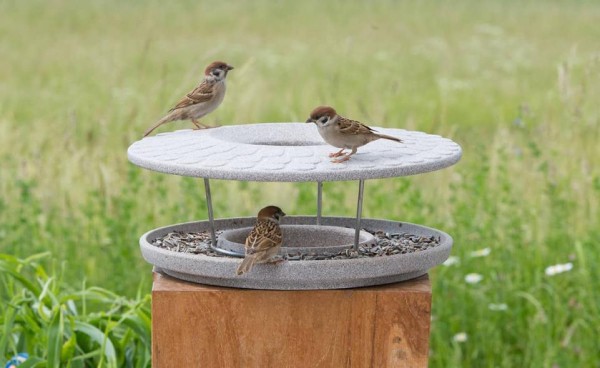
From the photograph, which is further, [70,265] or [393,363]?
[70,265]

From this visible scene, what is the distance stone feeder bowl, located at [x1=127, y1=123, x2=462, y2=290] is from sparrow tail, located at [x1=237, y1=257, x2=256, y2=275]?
68 mm

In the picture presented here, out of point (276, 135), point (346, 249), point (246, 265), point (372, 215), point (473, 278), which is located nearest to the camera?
point (246, 265)

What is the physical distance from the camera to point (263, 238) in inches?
97.0

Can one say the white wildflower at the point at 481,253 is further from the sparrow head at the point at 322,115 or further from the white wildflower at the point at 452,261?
the sparrow head at the point at 322,115

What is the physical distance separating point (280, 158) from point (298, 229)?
1.58 ft

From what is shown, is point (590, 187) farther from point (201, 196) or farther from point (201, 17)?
point (201, 17)

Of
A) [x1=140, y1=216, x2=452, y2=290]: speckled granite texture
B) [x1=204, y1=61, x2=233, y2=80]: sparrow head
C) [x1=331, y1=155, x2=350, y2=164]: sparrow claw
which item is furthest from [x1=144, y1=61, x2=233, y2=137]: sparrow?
[x1=331, y1=155, x2=350, y2=164]: sparrow claw

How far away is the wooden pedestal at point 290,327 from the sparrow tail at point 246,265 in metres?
0.16

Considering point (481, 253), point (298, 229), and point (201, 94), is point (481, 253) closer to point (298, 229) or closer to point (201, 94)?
point (298, 229)

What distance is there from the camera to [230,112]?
19.4ft

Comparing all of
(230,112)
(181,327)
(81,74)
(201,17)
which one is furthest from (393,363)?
(201,17)

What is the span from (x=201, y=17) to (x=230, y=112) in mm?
10324

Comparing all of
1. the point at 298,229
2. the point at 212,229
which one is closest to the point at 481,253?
the point at 298,229

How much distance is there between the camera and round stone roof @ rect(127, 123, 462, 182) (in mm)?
2391
